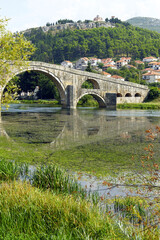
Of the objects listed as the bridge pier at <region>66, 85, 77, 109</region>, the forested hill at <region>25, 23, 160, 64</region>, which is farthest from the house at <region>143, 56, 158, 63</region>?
the bridge pier at <region>66, 85, 77, 109</region>

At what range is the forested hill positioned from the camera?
144m

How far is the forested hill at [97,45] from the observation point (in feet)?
472

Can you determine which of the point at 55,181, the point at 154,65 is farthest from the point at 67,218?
the point at 154,65

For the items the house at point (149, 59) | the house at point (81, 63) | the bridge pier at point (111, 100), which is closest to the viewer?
the bridge pier at point (111, 100)

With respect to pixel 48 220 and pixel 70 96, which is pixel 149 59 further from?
pixel 48 220

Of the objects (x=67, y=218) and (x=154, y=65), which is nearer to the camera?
(x=67, y=218)

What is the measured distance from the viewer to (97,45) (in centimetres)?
15538

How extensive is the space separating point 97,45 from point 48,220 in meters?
158

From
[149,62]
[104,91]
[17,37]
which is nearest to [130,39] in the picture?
[149,62]

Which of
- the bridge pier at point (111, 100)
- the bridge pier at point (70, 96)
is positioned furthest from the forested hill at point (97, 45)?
the bridge pier at point (70, 96)

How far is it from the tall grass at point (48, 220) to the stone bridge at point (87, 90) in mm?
32815

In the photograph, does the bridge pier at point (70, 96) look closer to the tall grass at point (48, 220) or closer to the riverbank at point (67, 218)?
the riverbank at point (67, 218)

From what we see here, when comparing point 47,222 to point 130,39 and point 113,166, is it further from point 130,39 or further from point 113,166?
point 130,39

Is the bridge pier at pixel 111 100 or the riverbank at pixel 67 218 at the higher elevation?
the bridge pier at pixel 111 100
